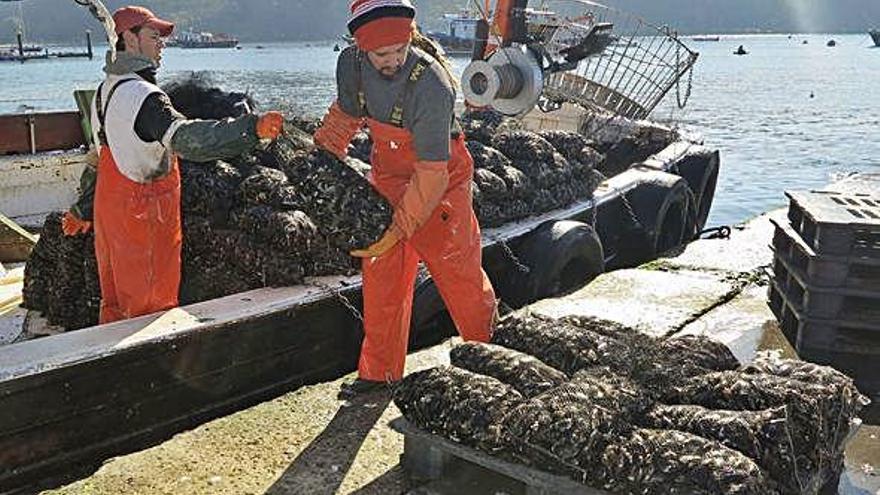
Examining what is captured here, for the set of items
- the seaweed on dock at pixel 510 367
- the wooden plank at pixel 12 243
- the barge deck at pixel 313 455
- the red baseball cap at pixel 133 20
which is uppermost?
the red baseball cap at pixel 133 20

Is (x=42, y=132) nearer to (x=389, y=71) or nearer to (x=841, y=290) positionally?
(x=389, y=71)

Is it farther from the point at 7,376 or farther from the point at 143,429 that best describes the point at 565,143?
the point at 7,376

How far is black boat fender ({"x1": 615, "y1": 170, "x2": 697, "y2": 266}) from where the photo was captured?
803 centimetres

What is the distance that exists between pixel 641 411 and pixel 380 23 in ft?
6.38

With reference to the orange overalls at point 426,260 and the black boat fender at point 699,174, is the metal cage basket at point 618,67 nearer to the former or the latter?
the black boat fender at point 699,174

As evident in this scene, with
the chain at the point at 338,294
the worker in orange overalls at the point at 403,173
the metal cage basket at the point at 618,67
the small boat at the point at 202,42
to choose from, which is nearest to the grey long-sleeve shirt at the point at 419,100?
the worker in orange overalls at the point at 403,173

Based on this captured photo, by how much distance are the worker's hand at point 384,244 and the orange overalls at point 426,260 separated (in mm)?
194

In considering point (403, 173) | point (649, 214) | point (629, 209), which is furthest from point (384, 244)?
point (649, 214)

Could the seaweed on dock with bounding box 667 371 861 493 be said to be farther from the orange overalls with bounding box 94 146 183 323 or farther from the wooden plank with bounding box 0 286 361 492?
the orange overalls with bounding box 94 146 183 323

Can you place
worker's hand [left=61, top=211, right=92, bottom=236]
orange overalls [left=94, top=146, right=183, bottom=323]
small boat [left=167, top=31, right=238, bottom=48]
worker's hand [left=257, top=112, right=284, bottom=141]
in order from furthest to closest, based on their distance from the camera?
small boat [left=167, top=31, right=238, bottom=48] → worker's hand [left=61, top=211, right=92, bottom=236] → orange overalls [left=94, top=146, right=183, bottom=323] → worker's hand [left=257, top=112, right=284, bottom=141]

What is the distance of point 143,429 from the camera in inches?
161

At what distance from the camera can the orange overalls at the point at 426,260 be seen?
14.0 ft

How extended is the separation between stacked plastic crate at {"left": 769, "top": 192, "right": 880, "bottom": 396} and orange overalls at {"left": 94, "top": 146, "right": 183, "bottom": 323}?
3.44 meters

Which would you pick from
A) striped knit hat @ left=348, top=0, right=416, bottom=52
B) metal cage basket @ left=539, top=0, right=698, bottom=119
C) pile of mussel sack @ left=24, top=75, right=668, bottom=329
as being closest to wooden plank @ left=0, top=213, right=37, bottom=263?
pile of mussel sack @ left=24, top=75, right=668, bottom=329
